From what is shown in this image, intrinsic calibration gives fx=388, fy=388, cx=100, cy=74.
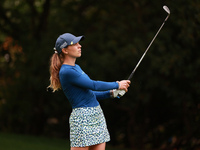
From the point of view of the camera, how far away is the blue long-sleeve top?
11.0 feet

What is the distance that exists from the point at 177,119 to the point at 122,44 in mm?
2639

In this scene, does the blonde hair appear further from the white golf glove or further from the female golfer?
the white golf glove

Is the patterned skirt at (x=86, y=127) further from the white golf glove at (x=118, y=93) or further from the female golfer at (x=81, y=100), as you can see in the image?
the white golf glove at (x=118, y=93)

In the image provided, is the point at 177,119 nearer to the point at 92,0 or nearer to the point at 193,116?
the point at 193,116

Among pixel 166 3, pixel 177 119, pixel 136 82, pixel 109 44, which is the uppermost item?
pixel 166 3

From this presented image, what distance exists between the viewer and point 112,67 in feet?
33.1

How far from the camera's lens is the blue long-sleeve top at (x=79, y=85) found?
11.0 feet

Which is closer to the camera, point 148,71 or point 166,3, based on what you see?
point 166,3

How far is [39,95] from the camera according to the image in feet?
38.0

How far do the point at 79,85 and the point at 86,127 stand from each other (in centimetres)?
37

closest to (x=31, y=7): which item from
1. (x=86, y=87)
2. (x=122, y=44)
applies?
(x=122, y=44)

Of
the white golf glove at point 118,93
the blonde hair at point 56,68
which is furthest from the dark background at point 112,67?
the blonde hair at point 56,68

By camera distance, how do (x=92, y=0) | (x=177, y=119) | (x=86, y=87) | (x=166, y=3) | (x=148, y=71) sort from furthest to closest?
(x=92, y=0)
(x=177, y=119)
(x=148, y=71)
(x=166, y=3)
(x=86, y=87)

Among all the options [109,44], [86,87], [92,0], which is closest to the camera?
[86,87]
